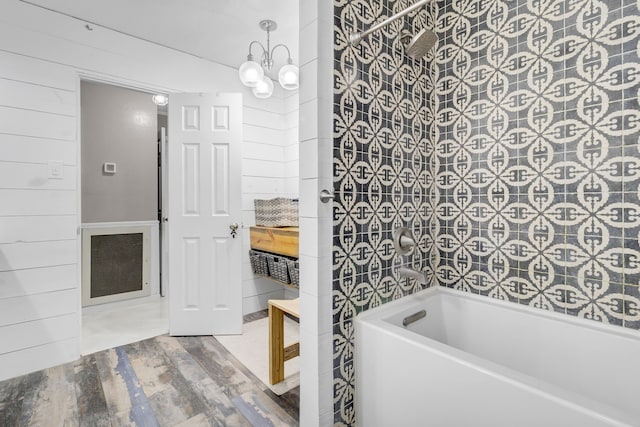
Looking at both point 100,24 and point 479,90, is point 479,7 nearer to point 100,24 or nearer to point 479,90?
point 479,90

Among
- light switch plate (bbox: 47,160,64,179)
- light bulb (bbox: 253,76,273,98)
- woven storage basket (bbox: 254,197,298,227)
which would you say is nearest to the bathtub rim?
woven storage basket (bbox: 254,197,298,227)

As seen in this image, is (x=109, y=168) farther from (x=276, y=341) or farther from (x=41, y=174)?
(x=276, y=341)

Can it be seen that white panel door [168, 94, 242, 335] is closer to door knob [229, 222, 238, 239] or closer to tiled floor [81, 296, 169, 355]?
door knob [229, 222, 238, 239]

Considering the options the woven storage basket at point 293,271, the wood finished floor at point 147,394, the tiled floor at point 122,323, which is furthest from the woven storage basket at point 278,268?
the tiled floor at point 122,323

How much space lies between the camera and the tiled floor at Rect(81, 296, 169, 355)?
246 cm

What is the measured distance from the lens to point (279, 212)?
2854 millimetres

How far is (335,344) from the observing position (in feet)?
4.08

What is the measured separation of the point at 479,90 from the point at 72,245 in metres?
2.78

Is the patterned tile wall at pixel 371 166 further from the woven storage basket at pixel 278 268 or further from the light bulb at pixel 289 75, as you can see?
the woven storage basket at pixel 278 268

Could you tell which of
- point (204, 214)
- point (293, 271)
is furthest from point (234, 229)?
point (293, 271)

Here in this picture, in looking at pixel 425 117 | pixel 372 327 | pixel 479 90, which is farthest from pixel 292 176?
pixel 372 327

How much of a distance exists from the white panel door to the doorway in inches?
22.8

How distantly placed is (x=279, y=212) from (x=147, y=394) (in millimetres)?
1644

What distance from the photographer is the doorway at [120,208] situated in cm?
313
